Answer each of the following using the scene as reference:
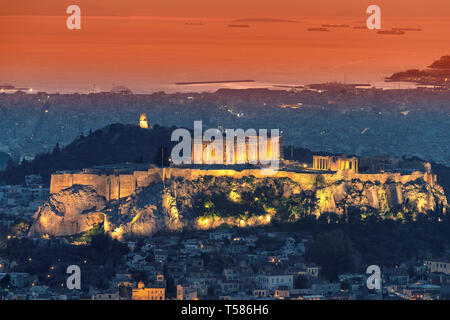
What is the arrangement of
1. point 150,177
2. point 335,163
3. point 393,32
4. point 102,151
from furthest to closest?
point 393,32 < point 102,151 < point 335,163 < point 150,177

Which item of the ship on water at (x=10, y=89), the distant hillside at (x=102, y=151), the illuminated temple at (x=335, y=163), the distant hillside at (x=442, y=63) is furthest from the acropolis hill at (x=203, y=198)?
the ship on water at (x=10, y=89)

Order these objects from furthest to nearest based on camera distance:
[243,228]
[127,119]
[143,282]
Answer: [127,119] < [243,228] < [143,282]

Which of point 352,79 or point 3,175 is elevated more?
point 352,79

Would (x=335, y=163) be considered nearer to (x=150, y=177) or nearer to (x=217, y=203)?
(x=217, y=203)

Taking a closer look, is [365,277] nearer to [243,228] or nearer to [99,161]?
[243,228]

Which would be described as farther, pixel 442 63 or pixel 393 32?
pixel 442 63

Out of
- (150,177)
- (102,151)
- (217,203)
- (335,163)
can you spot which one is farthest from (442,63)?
(150,177)
